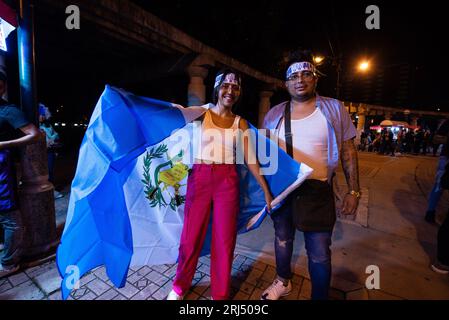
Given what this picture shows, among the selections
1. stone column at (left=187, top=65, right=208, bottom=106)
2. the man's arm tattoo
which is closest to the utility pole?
the man's arm tattoo

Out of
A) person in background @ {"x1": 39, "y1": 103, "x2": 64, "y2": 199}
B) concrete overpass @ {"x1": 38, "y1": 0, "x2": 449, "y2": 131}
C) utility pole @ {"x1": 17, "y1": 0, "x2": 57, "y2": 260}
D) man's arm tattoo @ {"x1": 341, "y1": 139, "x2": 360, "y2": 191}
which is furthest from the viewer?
person in background @ {"x1": 39, "y1": 103, "x2": 64, "y2": 199}

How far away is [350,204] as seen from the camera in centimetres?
204

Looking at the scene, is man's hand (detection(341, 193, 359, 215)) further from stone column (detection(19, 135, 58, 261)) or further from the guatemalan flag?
stone column (detection(19, 135, 58, 261))

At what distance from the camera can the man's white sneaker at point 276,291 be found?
222cm

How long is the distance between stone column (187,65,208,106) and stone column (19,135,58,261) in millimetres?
4537

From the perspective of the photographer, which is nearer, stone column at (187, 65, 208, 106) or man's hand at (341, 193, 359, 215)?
man's hand at (341, 193, 359, 215)

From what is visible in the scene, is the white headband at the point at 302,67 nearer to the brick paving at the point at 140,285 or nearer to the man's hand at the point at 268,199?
the man's hand at the point at 268,199

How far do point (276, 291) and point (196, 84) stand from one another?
5.89 meters

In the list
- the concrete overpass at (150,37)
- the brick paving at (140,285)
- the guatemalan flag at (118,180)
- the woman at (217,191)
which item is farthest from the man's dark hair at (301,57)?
the concrete overpass at (150,37)

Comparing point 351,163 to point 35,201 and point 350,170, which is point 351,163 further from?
point 35,201

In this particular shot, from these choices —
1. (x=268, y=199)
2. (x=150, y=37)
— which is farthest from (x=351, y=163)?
(x=150, y=37)

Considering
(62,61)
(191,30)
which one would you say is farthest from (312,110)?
(62,61)

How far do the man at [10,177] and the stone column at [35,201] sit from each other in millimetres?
180

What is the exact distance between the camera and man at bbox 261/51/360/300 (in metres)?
1.93
